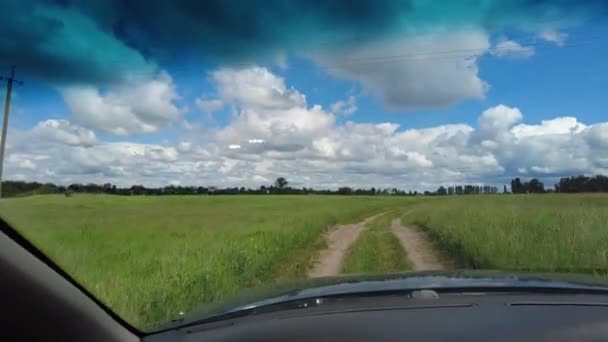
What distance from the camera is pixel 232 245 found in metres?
10.6

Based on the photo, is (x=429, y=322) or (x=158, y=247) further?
(x=158, y=247)

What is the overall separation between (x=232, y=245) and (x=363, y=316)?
9.07 m

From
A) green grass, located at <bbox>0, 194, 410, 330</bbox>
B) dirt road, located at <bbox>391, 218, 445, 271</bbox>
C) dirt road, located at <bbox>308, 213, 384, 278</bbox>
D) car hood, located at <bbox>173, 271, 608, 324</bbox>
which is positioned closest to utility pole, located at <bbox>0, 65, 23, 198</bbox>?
green grass, located at <bbox>0, 194, 410, 330</bbox>

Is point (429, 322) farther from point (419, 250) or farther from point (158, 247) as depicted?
point (419, 250)

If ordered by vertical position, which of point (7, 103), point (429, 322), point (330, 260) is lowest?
point (330, 260)

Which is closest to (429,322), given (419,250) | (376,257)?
(376,257)

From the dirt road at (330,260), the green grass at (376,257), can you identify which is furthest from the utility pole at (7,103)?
the green grass at (376,257)

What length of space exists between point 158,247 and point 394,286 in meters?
7.50

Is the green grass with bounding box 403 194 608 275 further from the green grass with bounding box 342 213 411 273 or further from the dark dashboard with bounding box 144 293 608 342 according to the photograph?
the dark dashboard with bounding box 144 293 608 342

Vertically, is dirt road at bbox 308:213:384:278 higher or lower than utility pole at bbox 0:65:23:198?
lower

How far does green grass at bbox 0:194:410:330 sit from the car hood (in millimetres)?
484

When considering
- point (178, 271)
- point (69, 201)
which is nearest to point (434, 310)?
point (69, 201)

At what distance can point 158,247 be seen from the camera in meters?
9.14

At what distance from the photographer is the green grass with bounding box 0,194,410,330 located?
2928mm
